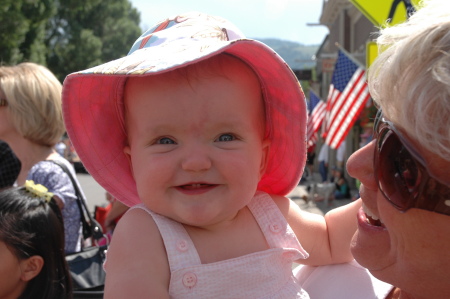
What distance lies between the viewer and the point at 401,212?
1.37m

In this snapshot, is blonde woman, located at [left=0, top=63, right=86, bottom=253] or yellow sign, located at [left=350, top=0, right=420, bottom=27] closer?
blonde woman, located at [left=0, top=63, right=86, bottom=253]

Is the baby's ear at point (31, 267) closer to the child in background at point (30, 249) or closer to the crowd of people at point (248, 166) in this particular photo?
the child in background at point (30, 249)

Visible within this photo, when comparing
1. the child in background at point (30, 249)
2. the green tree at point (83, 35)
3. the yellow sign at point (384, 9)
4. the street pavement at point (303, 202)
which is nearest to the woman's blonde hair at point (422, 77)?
the child in background at point (30, 249)

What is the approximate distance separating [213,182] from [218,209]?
0.28ft

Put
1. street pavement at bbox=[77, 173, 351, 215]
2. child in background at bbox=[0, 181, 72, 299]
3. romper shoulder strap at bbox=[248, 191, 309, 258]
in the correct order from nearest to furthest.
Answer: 1. romper shoulder strap at bbox=[248, 191, 309, 258]
2. child in background at bbox=[0, 181, 72, 299]
3. street pavement at bbox=[77, 173, 351, 215]

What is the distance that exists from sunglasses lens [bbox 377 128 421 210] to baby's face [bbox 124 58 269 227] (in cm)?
43

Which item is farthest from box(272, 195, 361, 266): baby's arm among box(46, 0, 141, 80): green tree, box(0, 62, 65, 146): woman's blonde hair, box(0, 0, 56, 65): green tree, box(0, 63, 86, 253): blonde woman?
box(46, 0, 141, 80): green tree

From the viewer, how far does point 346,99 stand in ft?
33.7

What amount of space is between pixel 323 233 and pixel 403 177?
27.6 inches

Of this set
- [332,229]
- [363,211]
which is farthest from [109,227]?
[363,211]

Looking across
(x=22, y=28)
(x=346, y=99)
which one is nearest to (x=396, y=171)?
(x=346, y=99)

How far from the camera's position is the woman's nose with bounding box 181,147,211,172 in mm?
1566

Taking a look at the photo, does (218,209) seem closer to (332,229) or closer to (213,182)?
(213,182)

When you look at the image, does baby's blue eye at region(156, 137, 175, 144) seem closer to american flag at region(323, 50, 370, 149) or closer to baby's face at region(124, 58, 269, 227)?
baby's face at region(124, 58, 269, 227)
